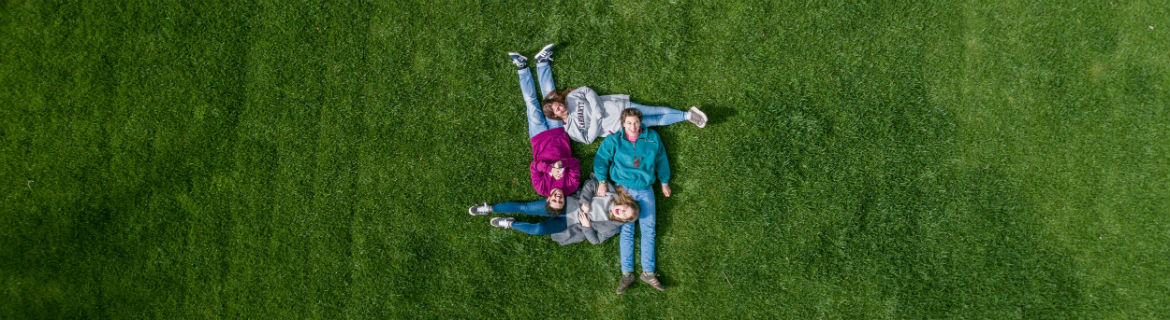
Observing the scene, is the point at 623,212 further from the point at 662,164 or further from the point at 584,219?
the point at 662,164

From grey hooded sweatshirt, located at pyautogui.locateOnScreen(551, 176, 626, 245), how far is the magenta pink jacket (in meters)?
0.14

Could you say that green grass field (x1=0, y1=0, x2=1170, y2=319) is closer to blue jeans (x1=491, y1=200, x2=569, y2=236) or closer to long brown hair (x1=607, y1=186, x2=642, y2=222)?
blue jeans (x1=491, y1=200, x2=569, y2=236)

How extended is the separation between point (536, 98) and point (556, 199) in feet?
4.31

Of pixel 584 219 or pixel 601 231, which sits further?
pixel 601 231

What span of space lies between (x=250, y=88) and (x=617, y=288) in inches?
210

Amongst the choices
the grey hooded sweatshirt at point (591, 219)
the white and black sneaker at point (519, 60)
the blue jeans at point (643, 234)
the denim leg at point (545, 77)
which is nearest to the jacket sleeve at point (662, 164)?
the blue jeans at point (643, 234)

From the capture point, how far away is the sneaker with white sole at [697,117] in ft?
16.7

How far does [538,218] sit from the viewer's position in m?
5.81

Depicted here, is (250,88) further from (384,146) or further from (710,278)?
(710,278)

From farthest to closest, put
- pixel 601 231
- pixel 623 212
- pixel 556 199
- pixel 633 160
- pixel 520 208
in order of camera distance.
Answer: pixel 520 208 → pixel 601 231 → pixel 633 160 → pixel 556 199 → pixel 623 212

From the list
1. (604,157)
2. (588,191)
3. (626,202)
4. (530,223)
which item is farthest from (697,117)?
(530,223)

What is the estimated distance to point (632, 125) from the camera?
490 cm

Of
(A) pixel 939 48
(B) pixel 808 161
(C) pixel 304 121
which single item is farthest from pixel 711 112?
(C) pixel 304 121

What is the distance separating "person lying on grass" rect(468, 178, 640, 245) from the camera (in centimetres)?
524
